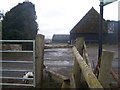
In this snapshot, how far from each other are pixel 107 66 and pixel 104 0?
3801mm

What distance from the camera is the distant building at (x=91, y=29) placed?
3628 cm

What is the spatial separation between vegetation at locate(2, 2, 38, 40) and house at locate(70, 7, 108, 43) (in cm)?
1479

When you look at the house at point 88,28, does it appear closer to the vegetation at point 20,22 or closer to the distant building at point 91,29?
the distant building at point 91,29

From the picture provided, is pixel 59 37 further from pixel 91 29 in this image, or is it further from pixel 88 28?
pixel 91 29

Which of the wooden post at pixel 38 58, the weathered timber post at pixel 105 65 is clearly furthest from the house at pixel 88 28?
the weathered timber post at pixel 105 65

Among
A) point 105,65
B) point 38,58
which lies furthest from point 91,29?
point 105,65

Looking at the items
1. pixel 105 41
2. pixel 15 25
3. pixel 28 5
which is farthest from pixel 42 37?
pixel 105 41

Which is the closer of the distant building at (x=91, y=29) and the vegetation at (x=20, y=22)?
the vegetation at (x=20, y=22)

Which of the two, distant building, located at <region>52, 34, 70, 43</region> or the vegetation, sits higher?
the vegetation

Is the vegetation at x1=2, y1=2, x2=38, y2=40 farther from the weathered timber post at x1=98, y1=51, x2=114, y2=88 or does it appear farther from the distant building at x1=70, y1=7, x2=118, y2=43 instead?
the weathered timber post at x1=98, y1=51, x2=114, y2=88

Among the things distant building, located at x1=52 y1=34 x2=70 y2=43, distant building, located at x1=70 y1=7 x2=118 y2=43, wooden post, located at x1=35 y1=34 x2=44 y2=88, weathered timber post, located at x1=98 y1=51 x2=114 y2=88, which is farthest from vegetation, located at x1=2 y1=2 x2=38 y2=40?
distant building, located at x1=52 y1=34 x2=70 y2=43

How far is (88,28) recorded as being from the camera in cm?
3784

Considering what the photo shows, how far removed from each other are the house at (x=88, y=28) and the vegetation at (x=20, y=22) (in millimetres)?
14793

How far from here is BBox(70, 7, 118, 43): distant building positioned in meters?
36.3
